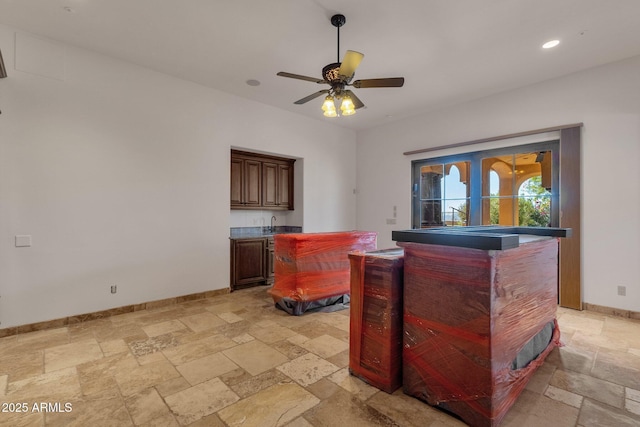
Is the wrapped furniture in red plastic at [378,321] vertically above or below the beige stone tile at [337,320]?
above

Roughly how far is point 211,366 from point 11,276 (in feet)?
8.18

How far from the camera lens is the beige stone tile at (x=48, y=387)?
2027mm

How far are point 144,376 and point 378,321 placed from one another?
1884 millimetres

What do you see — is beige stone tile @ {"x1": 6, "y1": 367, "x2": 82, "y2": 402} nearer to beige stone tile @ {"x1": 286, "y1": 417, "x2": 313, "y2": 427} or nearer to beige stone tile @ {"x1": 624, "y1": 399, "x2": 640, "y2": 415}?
beige stone tile @ {"x1": 286, "y1": 417, "x2": 313, "y2": 427}

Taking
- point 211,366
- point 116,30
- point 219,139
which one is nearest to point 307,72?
point 219,139

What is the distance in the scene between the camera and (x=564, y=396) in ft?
6.63

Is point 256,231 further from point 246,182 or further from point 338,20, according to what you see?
point 338,20

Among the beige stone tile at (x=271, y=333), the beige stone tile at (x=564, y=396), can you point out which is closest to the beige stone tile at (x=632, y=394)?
the beige stone tile at (x=564, y=396)

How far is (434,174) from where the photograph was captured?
553cm

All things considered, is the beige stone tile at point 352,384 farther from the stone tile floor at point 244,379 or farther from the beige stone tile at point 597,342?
the beige stone tile at point 597,342

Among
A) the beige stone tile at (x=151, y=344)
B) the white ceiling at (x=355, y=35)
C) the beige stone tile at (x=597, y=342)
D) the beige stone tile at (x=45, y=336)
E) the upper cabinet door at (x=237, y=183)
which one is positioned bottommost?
the beige stone tile at (x=45, y=336)

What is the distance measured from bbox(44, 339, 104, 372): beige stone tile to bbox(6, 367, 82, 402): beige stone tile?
133 millimetres

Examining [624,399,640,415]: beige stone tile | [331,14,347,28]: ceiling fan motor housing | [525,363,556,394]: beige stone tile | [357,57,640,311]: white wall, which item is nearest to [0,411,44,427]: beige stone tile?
[525,363,556,394]: beige stone tile

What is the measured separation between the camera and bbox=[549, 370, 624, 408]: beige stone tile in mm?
2000
